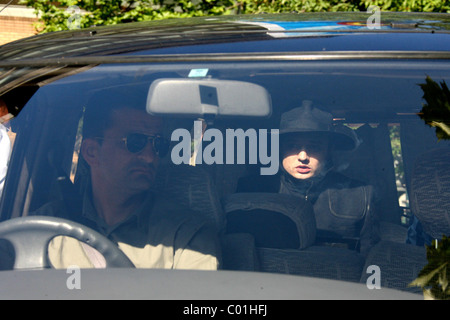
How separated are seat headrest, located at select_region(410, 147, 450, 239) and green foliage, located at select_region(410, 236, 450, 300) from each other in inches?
2.5

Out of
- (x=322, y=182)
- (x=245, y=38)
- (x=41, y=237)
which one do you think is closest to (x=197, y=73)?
(x=245, y=38)

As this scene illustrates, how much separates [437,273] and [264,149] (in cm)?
60

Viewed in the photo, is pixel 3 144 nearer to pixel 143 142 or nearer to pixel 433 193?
pixel 143 142

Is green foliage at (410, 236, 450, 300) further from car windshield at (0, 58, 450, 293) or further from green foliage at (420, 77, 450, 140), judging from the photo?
green foliage at (420, 77, 450, 140)

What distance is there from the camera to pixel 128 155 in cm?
209

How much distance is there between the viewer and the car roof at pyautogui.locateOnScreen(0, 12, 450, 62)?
6.64 feet

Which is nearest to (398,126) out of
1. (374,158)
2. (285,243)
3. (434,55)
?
(374,158)

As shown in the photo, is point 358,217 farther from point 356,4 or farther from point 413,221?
point 356,4

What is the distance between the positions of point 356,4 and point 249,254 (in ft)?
19.2

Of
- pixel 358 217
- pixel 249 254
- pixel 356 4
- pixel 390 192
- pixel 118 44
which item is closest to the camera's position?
pixel 249 254

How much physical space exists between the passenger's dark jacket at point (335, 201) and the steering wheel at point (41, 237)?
0.41 m

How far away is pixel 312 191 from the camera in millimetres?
1932

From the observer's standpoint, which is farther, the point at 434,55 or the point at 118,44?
the point at 118,44

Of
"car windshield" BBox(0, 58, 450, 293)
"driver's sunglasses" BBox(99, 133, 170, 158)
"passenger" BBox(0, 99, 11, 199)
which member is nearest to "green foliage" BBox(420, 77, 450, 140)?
"car windshield" BBox(0, 58, 450, 293)
